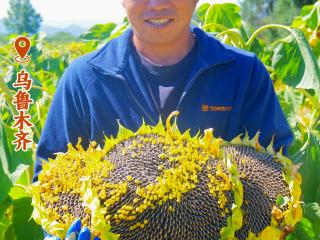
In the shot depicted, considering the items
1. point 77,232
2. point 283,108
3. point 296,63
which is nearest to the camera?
point 77,232

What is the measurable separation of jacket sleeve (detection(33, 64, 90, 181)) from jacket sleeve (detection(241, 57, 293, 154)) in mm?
451

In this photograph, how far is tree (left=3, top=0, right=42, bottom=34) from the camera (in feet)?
165

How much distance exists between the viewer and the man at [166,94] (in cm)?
177

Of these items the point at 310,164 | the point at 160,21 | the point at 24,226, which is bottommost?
the point at 24,226

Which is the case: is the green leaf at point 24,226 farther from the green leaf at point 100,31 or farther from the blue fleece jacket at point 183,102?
the green leaf at point 100,31

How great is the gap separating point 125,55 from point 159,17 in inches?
8.1

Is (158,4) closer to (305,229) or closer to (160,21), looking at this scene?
(160,21)

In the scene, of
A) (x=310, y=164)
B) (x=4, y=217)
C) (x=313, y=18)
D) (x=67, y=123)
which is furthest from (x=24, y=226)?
(x=313, y=18)

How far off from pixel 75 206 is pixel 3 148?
71 cm

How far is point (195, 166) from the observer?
1263 mm

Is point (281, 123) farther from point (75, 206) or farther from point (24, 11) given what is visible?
point (24, 11)

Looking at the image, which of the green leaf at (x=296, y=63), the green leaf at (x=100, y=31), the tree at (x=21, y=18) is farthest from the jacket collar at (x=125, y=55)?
the tree at (x=21, y=18)

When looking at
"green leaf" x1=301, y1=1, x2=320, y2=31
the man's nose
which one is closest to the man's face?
the man's nose

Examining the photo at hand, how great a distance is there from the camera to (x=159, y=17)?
65.3 inches
